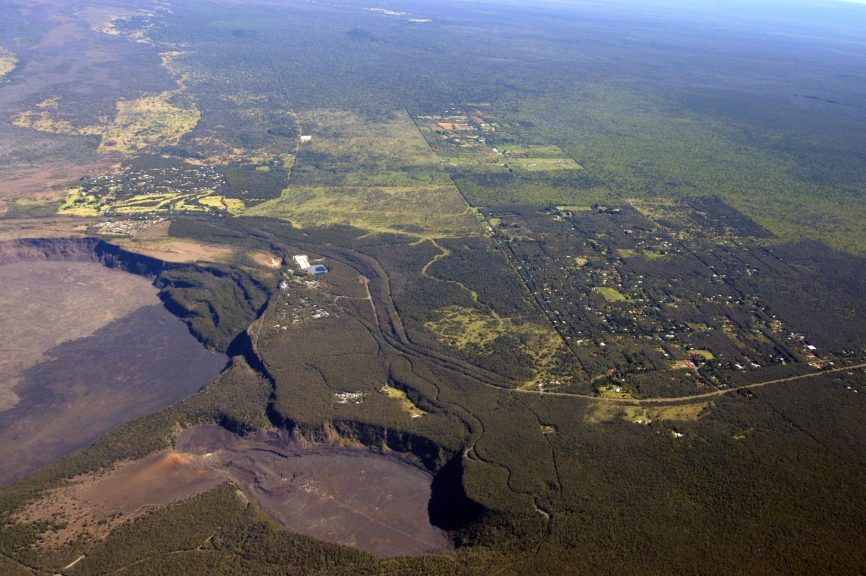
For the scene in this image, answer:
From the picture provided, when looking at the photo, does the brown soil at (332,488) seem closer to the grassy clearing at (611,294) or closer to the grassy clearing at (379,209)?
the grassy clearing at (611,294)

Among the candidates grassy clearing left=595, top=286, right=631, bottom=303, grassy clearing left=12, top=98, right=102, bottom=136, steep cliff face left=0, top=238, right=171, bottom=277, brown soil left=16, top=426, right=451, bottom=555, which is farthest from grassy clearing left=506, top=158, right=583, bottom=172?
brown soil left=16, top=426, right=451, bottom=555

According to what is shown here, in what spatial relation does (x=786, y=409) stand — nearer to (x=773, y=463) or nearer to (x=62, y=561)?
(x=773, y=463)

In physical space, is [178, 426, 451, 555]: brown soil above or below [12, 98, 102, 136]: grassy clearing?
above

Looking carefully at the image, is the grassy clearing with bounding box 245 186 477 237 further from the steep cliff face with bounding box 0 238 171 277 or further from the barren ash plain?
A: the steep cliff face with bounding box 0 238 171 277

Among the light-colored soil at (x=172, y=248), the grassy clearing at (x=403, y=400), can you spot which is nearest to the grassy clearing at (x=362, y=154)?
the light-colored soil at (x=172, y=248)

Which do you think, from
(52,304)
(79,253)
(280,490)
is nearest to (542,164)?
(79,253)

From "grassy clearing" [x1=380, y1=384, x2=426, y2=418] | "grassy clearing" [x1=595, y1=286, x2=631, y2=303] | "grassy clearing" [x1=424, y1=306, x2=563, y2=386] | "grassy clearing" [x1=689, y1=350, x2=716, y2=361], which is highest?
"grassy clearing" [x1=689, y1=350, x2=716, y2=361]

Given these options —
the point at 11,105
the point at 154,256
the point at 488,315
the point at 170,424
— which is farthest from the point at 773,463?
the point at 11,105

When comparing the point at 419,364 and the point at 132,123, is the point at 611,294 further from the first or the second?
the point at 132,123

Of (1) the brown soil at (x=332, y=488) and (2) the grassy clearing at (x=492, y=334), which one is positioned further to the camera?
(2) the grassy clearing at (x=492, y=334)
